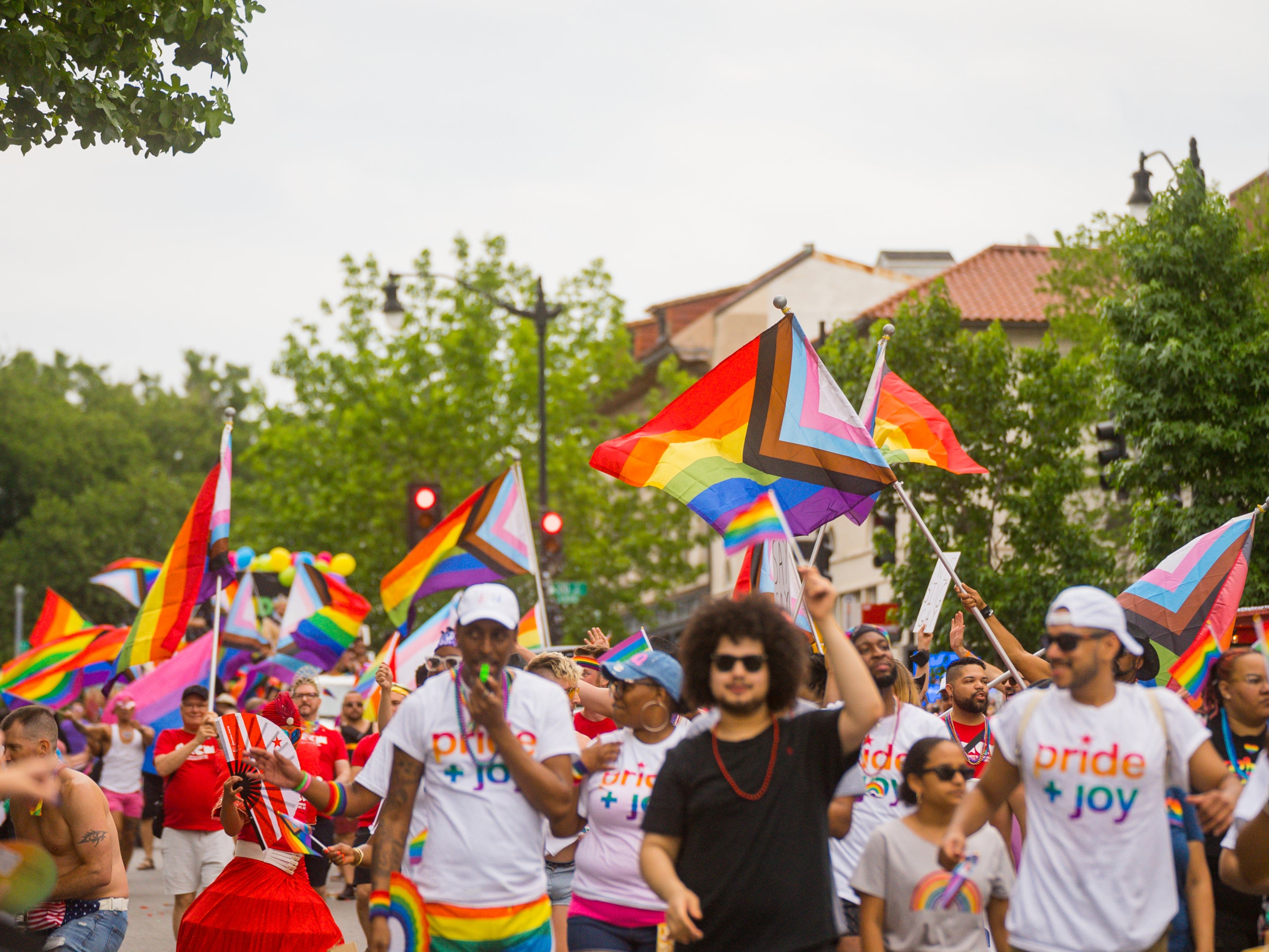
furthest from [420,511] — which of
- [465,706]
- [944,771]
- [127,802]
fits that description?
[944,771]

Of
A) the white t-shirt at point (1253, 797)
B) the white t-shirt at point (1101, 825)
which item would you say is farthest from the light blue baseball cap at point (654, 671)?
the white t-shirt at point (1253, 797)

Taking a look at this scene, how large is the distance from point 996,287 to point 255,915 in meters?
34.8


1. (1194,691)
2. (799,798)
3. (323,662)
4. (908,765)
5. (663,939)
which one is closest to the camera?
(799,798)

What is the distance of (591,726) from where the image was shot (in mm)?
9297

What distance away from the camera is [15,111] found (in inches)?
370

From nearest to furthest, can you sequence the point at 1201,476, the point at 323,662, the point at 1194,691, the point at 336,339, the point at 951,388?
the point at 1194,691
the point at 323,662
the point at 1201,476
the point at 951,388
the point at 336,339

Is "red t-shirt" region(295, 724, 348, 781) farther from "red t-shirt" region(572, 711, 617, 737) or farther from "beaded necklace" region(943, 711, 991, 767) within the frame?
"beaded necklace" region(943, 711, 991, 767)

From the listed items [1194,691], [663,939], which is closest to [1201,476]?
[1194,691]

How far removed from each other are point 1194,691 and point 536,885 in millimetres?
4886

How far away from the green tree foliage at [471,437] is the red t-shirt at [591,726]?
22.3 meters

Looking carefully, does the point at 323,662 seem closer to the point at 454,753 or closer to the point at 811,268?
the point at 454,753

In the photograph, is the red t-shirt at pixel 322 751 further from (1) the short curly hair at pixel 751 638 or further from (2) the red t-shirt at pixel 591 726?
(1) the short curly hair at pixel 751 638

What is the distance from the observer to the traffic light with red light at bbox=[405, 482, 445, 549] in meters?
18.0

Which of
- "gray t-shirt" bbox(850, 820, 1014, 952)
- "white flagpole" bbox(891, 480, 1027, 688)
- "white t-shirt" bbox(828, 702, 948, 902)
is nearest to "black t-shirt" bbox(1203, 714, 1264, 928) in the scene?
"white t-shirt" bbox(828, 702, 948, 902)
